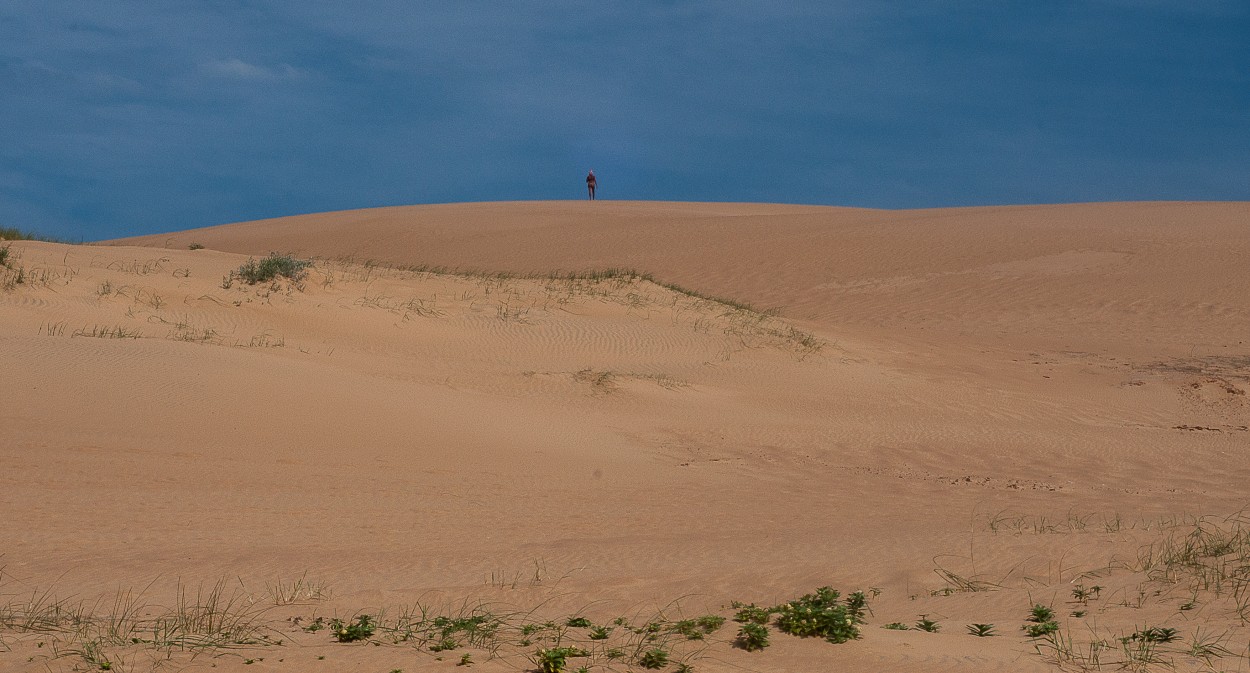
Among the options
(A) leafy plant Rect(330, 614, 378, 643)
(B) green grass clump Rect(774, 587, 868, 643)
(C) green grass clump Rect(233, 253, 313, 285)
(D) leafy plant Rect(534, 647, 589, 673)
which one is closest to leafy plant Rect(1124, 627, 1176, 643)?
(B) green grass clump Rect(774, 587, 868, 643)

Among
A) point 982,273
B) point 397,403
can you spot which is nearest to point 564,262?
point 982,273

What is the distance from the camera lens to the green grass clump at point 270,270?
1511 cm

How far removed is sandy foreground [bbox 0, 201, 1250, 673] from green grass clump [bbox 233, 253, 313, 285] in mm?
255

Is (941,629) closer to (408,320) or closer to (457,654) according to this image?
(457,654)

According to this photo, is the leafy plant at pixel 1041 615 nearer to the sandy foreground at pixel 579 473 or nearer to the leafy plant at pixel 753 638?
the sandy foreground at pixel 579 473

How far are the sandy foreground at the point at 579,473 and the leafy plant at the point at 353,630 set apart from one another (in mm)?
78

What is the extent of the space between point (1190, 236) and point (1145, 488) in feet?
77.3

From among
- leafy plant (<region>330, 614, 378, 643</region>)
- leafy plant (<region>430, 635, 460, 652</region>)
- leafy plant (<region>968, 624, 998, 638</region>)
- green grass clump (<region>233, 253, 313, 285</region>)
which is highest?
green grass clump (<region>233, 253, 313, 285</region>)

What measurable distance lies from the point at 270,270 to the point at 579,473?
28.2ft

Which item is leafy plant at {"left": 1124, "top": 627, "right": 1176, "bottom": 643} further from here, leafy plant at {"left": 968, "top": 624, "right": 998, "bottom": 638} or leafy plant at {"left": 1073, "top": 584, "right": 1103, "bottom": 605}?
leafy plant at {"left": 1073, "top": 584, "right": 1103, "bottom": 605}

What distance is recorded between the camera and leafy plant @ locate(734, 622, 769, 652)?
3.77 meters

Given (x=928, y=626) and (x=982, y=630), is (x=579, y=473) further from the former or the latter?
(x=982, y=630)

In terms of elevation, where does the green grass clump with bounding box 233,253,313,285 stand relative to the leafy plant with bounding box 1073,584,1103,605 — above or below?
above

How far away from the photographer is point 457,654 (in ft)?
11.8
